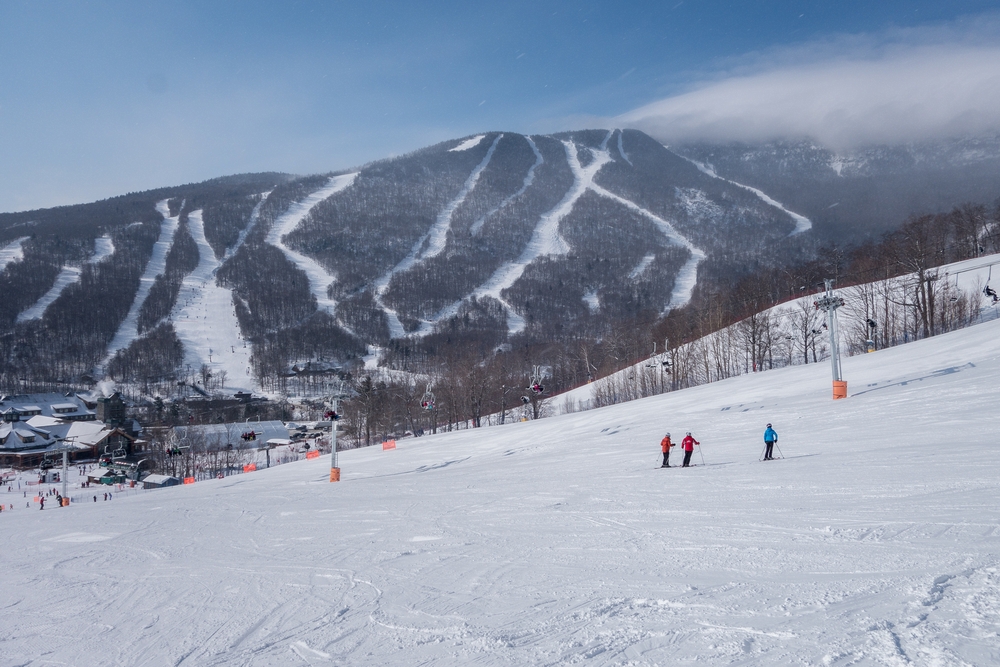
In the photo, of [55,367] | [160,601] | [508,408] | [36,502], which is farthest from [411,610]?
[55,367]

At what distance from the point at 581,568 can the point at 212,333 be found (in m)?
171

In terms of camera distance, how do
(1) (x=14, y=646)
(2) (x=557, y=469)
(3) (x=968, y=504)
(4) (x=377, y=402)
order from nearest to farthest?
(1) (x=14, y=646)
(3) (x=968, y=504)
(2) (x=557, y=469)
(4) (x=377, y=402)

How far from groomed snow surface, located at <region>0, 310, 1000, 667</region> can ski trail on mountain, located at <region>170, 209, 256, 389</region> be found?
118 metres

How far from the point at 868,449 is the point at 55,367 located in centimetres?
15947

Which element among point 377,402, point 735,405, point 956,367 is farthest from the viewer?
point 377,402

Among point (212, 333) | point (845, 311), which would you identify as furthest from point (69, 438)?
point (212, 333)

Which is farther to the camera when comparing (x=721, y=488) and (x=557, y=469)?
(x=557, y=469)

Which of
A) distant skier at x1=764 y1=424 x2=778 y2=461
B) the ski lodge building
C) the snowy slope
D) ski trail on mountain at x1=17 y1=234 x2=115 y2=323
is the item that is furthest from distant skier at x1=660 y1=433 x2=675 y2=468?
ski trail on mountain at x1=17 y1=234 x2=115 y2=323

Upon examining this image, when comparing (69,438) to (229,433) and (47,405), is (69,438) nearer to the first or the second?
(229,433)

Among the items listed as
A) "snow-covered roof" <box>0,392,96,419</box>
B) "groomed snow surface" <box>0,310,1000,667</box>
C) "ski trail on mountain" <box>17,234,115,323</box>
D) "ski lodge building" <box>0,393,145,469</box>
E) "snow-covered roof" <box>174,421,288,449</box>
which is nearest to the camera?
"groomed snow surface" <box>0,310,1000,667</box>

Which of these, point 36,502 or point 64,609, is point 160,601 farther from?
point 36,502

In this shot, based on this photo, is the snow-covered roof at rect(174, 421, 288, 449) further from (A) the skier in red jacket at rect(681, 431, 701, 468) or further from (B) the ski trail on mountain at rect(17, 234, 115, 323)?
(B) the ski trail on mountain at rect(17, 234, 115, 323)

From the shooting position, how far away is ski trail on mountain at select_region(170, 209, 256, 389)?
442 ft

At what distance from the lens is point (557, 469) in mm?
19984
